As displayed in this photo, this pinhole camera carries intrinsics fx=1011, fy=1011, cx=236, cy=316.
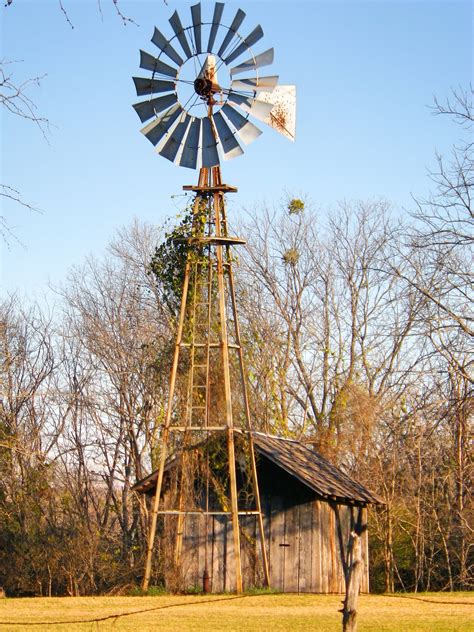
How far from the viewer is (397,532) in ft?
97.9

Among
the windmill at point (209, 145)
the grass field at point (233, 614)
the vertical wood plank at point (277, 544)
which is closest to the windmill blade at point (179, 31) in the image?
the windmill at point (209, 145)

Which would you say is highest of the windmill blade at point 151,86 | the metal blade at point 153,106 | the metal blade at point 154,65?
the metal blade at point 154,65

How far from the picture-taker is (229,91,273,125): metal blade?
66.4 ft

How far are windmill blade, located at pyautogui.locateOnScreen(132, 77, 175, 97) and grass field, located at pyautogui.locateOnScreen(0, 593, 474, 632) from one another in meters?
9.96

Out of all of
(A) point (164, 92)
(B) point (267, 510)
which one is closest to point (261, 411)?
(B) point (267, 510)

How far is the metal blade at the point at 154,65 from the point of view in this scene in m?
20.2

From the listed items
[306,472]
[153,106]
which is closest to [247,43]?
[153,106]

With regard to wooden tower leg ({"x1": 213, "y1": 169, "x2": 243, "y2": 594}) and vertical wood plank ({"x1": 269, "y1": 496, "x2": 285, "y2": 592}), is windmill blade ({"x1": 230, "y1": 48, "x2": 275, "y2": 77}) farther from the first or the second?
vertical wood plank ({"x1": 269, "y1": 496, "x2": 285, "y2": 592})

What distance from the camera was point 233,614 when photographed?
52.4 ft

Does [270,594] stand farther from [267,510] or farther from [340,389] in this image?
[340,389]

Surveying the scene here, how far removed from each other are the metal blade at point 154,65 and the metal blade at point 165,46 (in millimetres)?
209

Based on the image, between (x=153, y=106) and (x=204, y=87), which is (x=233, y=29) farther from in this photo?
(x=153, y=106)

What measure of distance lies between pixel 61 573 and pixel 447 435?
12.4m

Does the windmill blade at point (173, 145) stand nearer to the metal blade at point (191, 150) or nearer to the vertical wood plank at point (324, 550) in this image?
the metal blade at point (191, 150)
